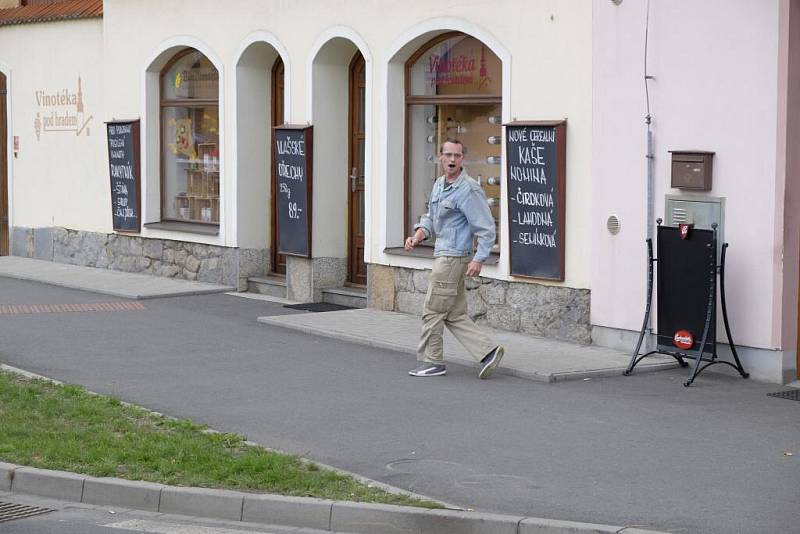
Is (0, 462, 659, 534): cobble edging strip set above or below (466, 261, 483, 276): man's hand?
below

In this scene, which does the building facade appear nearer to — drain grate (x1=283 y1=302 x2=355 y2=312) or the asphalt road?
drain grate (x1=283 y1=302 x2=355 y2=312)

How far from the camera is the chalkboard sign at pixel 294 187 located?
15766 millimetres

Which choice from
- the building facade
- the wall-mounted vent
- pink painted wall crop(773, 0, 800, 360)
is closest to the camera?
pink painted wall crop(773, 0, 800, 360)

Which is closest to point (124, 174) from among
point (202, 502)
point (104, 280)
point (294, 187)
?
point (104, 280)

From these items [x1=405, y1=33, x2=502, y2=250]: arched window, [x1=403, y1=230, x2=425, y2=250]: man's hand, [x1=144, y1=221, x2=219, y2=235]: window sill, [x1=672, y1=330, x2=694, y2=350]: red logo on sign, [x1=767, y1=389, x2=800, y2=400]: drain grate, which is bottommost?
[x1=767, y1=389, x2=800, y2=400]: drain grate

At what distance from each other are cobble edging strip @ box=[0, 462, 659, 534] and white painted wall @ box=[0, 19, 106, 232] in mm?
12118

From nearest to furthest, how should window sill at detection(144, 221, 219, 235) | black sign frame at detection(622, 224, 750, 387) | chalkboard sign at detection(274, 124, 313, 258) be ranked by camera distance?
black sign frame at detection(622, 224, 750, 387), chalkboard sign at detection(274, 124, 313, 258), window sill at detection(144, 221, 219, 235)

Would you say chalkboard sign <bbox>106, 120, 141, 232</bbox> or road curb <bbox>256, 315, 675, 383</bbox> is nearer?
road curb <bbox>256, 315, 675, 383</bbox>

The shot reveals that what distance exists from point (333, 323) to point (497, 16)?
3368 mm

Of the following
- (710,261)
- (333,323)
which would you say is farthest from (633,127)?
(333,323)

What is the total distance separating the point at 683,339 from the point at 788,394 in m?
0.93

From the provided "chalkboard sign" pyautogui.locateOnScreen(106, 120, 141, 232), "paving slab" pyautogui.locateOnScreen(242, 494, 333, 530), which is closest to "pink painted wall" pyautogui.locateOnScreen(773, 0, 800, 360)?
"paving slab" pyautogui.locateOnScreen(242, 494, 333, 530)

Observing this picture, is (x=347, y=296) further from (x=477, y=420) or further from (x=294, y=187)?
(x=477, y=420)

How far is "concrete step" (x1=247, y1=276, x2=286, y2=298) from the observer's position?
54.2ft
